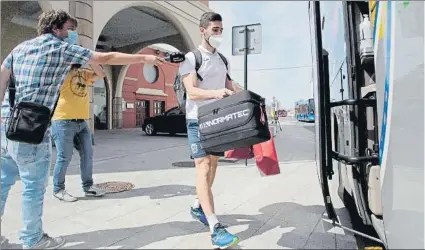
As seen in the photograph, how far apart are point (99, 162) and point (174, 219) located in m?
3.50

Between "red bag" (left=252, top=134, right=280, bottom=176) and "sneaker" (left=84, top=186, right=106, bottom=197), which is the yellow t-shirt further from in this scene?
"red bag" (left=252, top=134, right=280, bottom=176)

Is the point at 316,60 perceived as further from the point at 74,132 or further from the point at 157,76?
the point at 157,76

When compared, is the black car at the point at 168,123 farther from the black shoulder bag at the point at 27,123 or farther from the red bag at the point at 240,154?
the black shoulder bag at the point at 27,123

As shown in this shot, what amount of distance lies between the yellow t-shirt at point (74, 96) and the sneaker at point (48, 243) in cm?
131

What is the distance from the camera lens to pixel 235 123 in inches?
77.6

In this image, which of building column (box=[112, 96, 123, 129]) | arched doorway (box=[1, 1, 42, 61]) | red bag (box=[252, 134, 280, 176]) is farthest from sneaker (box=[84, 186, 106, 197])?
building column (box=[112, 96, 123, 129])

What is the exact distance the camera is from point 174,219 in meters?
2.75

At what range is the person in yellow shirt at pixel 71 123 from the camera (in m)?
3.08

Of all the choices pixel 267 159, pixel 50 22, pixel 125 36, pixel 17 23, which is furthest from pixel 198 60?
pixel 125 36

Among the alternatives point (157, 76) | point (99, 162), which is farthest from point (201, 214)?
point (157, 76)

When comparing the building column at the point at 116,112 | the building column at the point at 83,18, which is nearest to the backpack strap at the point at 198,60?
the building column at the point at 83,18

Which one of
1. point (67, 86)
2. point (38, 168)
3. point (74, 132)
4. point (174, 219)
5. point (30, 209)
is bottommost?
point (174, 219)

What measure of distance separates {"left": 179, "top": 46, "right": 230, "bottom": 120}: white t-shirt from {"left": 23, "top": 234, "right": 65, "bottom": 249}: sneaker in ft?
4.47

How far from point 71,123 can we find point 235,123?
6.63 ft
